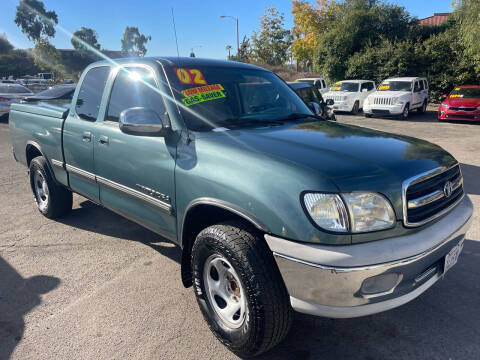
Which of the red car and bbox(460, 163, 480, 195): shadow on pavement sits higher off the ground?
the red car

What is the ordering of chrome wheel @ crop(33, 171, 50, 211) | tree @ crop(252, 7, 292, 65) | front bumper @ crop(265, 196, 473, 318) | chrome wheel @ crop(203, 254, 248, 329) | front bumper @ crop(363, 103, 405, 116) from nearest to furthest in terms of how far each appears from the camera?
1. front bumper @ crop(265, 196, 473, 318)
2. chrome wheel @ crop(203, 254, 248, 329)
3. chrome wheel @ crop(33, 171, 50, 211)
4. front bumper @ crop(363, 103, 405, 116)
5. tree @ crop(252, 7, 292, 65)

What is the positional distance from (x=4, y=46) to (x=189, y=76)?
266 feet

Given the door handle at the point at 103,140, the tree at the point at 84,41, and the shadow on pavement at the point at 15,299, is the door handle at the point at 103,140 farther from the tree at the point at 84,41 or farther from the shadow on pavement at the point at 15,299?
the tree at the point at 84,41

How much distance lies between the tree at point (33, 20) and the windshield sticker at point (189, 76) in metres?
75.9

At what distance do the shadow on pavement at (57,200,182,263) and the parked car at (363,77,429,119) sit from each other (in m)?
13.9

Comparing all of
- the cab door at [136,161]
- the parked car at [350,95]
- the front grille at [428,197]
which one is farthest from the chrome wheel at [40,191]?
the parked car at [350,95]

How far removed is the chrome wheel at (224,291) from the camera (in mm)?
2334

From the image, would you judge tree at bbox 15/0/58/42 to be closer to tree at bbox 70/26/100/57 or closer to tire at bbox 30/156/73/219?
tree at bbox 70/26/100/57

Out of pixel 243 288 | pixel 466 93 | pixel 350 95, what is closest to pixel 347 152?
pixel 243 288

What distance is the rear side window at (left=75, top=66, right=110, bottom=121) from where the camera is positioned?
11.7 feet

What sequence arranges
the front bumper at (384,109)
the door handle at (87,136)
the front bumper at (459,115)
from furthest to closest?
the front bumper at (384,109) < the front bumper at (459,115) < the door handle at (87,136)

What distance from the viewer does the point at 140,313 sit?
2820 millimetres

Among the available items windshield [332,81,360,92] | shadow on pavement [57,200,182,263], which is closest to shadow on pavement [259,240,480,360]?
shadow on pavement [57,200,182,263]

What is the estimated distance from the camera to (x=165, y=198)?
269cm
